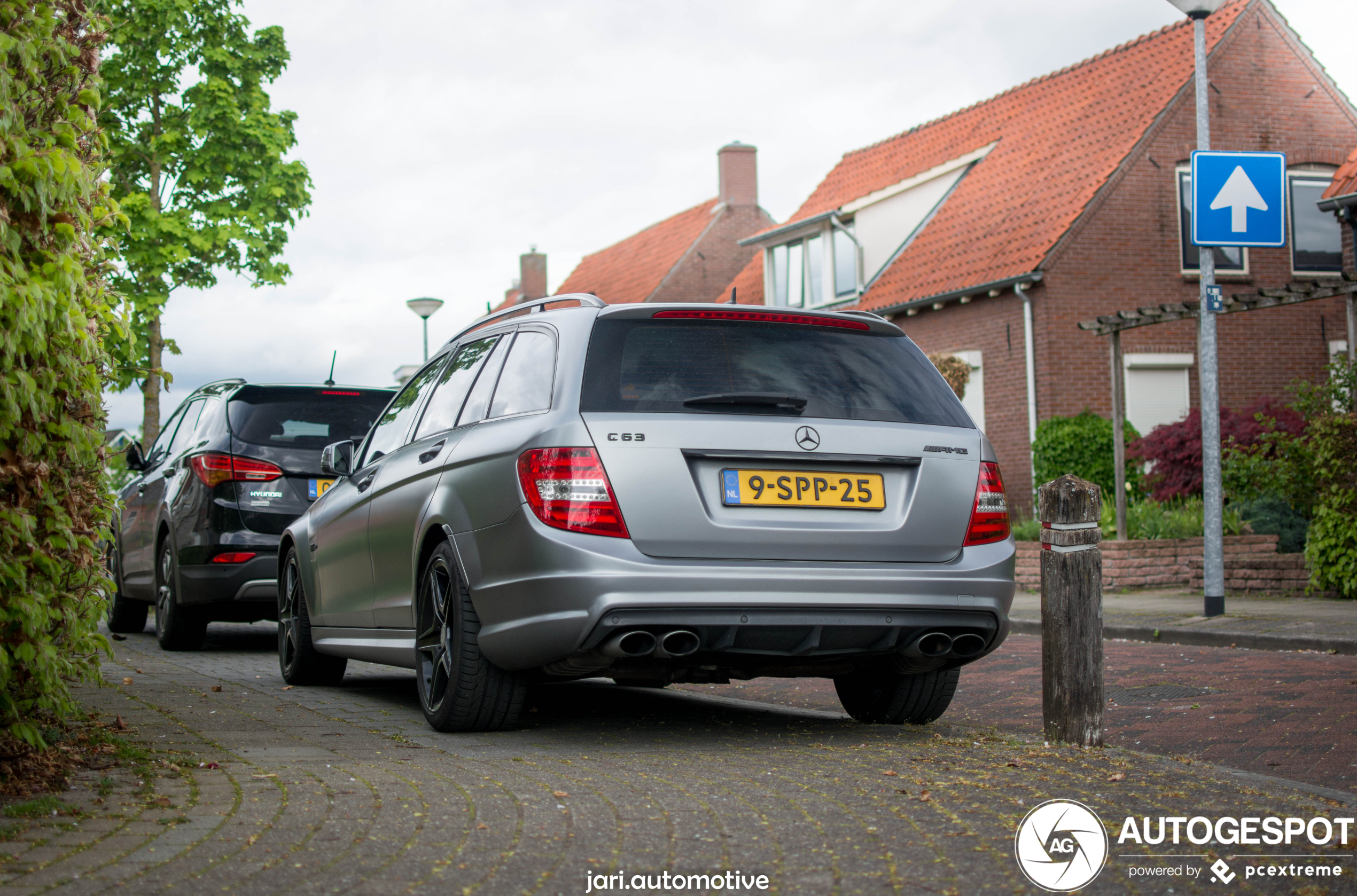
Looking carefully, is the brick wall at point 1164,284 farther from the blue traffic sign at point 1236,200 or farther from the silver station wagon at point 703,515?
the silver station wagon at point 703,515

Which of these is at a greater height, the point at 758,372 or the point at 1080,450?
the point at 1080,450

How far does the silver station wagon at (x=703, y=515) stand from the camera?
5117 millimetres

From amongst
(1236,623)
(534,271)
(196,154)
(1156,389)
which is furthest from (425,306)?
(534,271)

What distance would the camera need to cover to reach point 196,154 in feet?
70.1

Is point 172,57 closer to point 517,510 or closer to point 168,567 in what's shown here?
point 168,567

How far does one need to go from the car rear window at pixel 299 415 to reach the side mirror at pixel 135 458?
113 centimetres

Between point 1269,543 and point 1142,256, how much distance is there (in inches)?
366

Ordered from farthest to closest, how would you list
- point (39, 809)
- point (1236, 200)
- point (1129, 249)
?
1. point (1129, 249)
2. point (1236, 200)
3. point (39, 809)

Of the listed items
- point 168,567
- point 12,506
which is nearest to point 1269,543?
point 168,567

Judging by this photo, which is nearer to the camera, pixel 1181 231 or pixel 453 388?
pixel 453 388

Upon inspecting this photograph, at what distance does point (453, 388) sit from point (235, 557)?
3918 millimetres

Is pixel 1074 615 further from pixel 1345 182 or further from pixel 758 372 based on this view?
pixel 1345 182

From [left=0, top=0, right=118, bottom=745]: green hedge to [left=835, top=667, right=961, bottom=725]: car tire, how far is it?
3.13m

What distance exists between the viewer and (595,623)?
505cm
